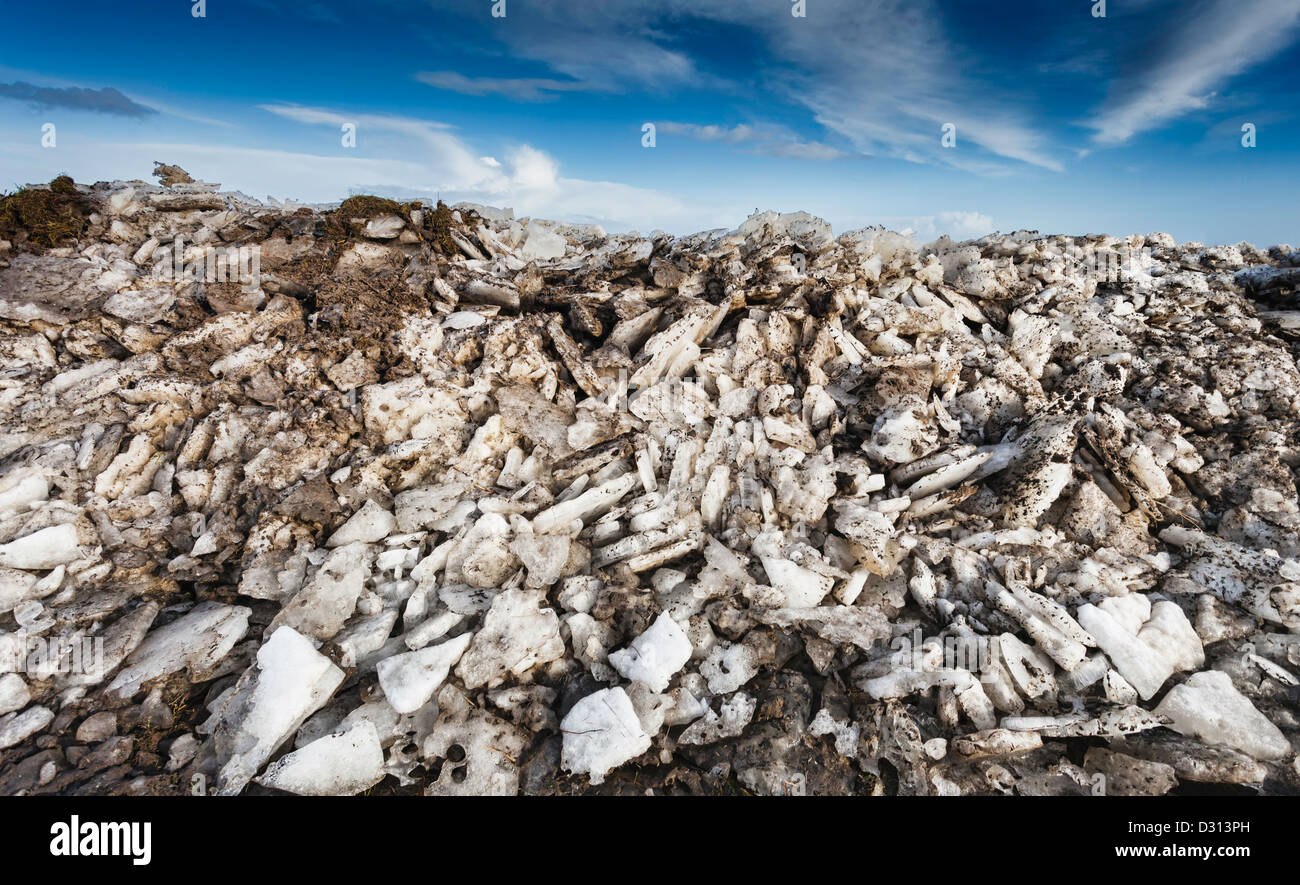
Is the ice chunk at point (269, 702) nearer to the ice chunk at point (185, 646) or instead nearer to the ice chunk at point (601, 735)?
the ice chunk at point (185, 646)

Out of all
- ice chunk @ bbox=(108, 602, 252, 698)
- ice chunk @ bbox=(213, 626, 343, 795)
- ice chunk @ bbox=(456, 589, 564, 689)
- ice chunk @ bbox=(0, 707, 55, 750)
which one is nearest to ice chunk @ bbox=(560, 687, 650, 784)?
ice chunk @ bbox=(456, 589, 564, 689)

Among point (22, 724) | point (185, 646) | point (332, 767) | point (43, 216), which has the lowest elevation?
point (332, 767)

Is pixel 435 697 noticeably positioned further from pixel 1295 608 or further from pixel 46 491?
pixel 1295 608

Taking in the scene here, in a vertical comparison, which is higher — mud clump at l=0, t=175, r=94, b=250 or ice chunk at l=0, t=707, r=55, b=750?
mud clump at l=0, t=175, r=94, b=250

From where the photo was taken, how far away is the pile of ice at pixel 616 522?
4176mm

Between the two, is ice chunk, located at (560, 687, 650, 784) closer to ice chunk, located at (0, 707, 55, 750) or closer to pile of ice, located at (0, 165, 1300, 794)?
pile of ice, located at (0, 165, 1300, 794)

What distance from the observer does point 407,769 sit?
4008 millimetres

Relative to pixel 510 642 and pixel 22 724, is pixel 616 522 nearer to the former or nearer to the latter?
pixel 510 642

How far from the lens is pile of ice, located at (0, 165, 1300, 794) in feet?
13.7

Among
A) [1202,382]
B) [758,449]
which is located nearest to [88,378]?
[758,449]

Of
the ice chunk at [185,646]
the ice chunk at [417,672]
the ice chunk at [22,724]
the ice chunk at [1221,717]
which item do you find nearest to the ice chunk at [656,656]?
the ice chunk at [417,672]

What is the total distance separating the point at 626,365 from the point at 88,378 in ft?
21.8

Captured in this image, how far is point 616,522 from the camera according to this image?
584 cm

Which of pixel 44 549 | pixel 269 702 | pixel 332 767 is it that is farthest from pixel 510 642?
pixel 44 549
